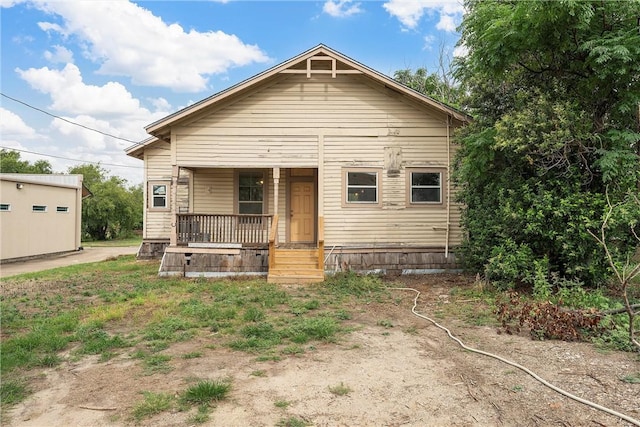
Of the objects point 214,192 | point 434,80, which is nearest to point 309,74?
point 214,192

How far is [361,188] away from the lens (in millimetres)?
10453

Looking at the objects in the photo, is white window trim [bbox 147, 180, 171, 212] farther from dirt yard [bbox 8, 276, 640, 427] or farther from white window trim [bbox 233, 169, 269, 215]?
dirt yard [bbox 8, 276, 640, 427]

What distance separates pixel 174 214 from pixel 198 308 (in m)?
4.37

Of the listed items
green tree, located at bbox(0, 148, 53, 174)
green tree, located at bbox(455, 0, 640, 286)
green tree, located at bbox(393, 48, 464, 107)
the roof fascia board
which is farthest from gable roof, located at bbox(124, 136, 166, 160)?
green tree, located at bbox(0, 148, 53, 174)

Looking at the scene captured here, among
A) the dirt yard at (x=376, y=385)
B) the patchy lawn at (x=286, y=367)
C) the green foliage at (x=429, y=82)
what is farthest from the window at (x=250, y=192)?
the green foliage at (x=429, y=82)

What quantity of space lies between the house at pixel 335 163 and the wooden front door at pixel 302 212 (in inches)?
49.5

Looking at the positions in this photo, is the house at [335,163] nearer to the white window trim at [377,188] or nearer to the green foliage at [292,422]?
the white window trim at [377,188]

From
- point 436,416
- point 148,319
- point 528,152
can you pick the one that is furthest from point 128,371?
point 528,152

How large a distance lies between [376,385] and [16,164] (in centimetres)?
4836

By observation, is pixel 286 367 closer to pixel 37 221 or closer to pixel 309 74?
pixel 309 74

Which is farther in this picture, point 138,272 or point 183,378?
point 138,272

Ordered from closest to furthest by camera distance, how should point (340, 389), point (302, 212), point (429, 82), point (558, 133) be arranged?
point (340, 389)
point (558, 133)
point (302, 212)
point (429, 82)

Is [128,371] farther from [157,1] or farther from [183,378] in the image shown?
[157,1]

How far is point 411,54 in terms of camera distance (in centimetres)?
2505
